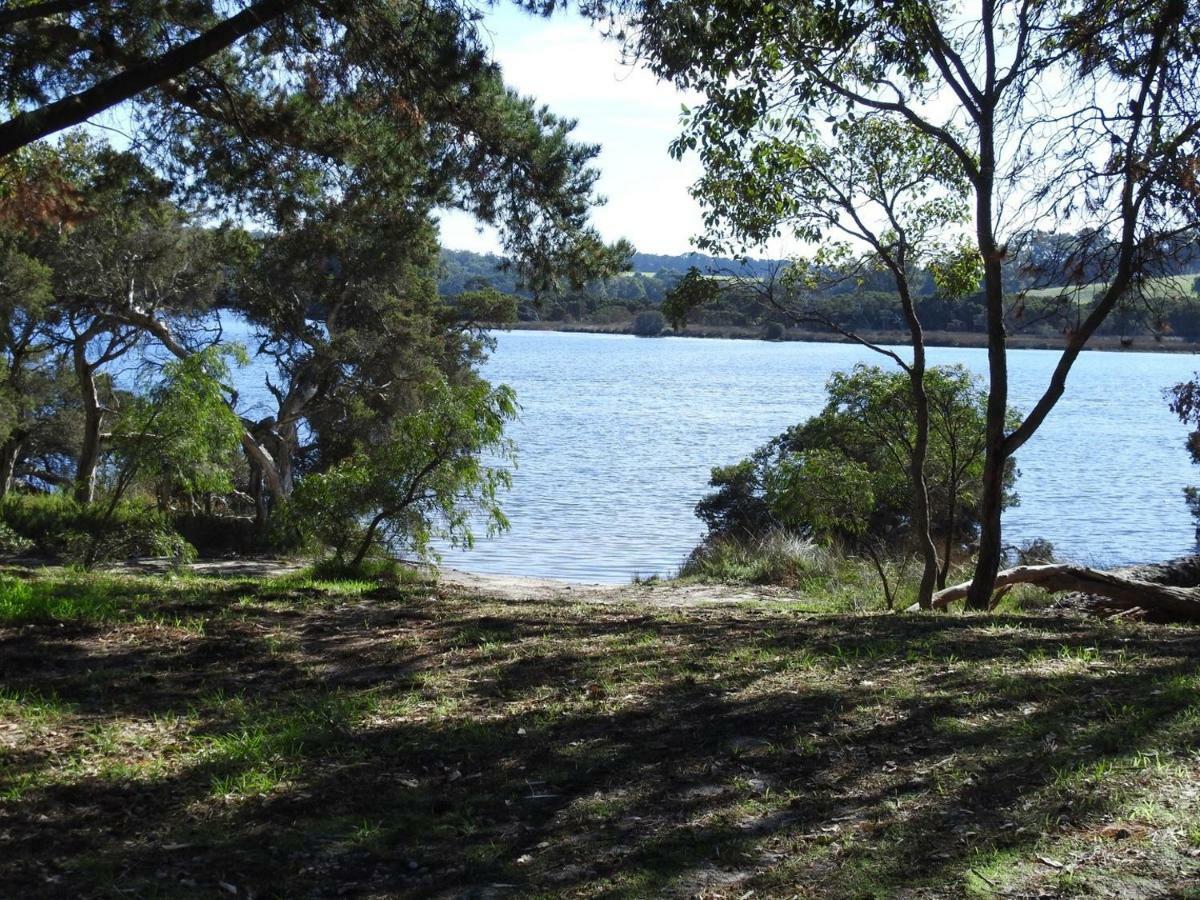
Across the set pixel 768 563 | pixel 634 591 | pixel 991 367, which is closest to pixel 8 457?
pixel 634 591

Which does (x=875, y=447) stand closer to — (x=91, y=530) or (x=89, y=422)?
(x=91, y=530)

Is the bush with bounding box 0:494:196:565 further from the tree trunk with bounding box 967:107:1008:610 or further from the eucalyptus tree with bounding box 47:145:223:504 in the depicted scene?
the tree trunk with bounding box 967:107:1008:610

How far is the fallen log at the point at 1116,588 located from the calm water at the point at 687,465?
12089mm

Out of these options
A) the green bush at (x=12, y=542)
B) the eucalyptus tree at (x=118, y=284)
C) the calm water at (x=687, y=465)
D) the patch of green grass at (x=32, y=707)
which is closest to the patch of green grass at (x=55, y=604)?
the patch of green grass at (x=32, y=707)

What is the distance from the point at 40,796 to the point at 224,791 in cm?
59

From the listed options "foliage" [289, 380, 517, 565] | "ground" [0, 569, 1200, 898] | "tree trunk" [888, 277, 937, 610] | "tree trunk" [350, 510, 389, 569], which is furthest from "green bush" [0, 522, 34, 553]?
"tree trunk" [888, 277, 937, 610]

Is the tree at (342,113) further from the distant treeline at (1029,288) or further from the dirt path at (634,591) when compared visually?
the dirt path at (634,591)

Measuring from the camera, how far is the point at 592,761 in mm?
4230

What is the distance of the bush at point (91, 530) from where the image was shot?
45.6ft

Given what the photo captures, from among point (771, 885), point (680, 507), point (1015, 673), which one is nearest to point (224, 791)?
point (771, 885)

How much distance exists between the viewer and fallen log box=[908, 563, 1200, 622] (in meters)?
9.21

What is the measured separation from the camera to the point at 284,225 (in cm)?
1009

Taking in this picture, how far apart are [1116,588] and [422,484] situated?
22.1ft

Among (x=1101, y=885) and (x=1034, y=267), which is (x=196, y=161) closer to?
(x=1034, y=267)
